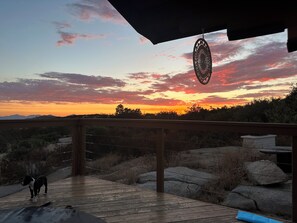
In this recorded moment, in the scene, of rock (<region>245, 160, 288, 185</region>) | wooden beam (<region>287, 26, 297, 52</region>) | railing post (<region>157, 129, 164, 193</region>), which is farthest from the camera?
rock (<region>245, 160, 288, 185</region>)

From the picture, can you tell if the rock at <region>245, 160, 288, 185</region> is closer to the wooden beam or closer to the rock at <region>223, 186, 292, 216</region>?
the rock at <region>223, 186, 292, 216</region>

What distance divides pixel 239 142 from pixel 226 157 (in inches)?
91.9

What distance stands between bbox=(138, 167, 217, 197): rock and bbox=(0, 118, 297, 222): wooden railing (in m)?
1.08

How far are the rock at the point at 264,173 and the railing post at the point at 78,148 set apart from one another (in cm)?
283

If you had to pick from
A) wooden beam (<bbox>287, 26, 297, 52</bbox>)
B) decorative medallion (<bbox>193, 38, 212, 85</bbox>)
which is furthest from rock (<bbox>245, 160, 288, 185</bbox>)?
wooden beam (<bbox>287, 26, 297, 52</bbox>)

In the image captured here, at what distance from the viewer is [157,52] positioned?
6980 mm

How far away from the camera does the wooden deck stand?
3.07 meters

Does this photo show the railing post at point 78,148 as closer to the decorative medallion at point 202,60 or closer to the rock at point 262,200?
the rock at point 262,200

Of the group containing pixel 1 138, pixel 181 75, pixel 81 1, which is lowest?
pixel 1 138

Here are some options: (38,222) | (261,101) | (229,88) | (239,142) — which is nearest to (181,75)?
(229,88)

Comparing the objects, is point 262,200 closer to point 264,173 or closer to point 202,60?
point 264,173

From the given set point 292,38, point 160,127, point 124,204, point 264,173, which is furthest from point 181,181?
point 292,38

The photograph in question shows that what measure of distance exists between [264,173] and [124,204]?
113 inches

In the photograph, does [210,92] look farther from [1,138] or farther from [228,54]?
[1,138]
